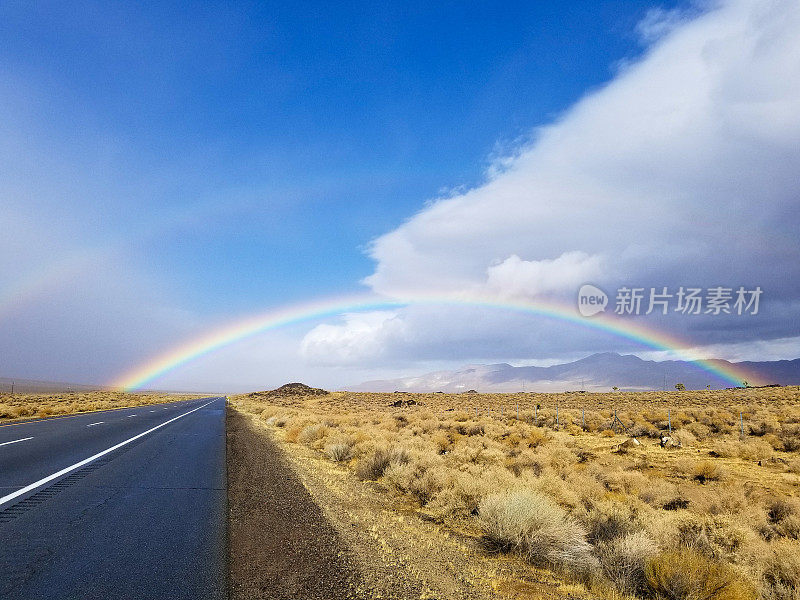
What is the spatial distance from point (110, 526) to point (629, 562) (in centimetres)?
726

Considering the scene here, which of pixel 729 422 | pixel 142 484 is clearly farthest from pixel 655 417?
pixel 142 484

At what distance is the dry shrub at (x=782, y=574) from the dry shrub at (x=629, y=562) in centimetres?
145

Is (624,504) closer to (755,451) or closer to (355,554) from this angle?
(355,554)

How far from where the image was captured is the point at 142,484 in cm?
966

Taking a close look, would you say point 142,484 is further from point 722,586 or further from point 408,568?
point 722,586

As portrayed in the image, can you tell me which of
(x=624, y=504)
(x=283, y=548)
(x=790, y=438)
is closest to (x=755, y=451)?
(x=790, y=438)

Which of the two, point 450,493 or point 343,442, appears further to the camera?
point 343,442

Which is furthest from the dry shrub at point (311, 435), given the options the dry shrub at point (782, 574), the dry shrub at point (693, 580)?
the dry shrub at point (782, 574)

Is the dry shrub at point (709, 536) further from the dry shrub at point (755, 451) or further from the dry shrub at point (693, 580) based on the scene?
the dry shrub at point (755, 451)

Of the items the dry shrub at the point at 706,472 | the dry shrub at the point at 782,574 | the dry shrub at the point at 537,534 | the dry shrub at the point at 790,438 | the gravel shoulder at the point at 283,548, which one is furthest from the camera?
the dry shrub at the point at 790,438

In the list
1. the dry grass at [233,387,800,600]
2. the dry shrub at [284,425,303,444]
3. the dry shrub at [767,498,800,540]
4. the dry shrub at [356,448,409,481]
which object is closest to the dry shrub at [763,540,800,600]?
the dry grass at [233,387,800,600]

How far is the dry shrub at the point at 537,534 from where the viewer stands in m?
6.54

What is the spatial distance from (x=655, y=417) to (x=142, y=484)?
32.1 meters

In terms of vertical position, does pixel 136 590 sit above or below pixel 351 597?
above
